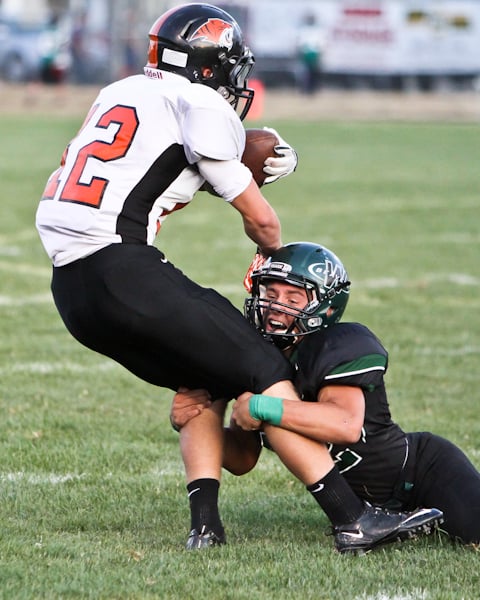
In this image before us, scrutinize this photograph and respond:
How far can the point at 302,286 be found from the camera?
386 centimetres

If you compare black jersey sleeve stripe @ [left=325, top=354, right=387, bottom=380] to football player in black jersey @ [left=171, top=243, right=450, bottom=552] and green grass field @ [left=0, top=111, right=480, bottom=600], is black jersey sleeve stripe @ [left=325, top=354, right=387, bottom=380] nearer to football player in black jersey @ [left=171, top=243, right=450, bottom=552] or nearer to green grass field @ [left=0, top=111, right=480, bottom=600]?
football player in black jersey @ [left=171, top=243, right=450, bottom=552]

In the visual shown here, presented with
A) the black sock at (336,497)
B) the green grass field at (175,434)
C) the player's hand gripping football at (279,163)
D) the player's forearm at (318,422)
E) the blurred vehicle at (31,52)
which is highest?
the player's hand gripping football at (279,163)

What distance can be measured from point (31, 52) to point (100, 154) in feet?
92.3

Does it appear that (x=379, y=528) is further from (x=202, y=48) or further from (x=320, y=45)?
(x=320, y=45)

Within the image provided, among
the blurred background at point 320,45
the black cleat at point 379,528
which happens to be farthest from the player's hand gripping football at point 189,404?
the blurred background at point 320,45

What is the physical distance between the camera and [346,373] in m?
3.69

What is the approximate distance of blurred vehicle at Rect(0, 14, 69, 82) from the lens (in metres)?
30.4

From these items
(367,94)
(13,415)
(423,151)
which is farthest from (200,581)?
(367,94)

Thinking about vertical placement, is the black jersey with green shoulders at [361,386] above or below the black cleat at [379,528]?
above

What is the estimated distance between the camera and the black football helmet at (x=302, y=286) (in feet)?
12.7

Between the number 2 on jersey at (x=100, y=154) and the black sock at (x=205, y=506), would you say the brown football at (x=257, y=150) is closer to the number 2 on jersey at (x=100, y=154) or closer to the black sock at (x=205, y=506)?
the number 2 on jersey at (x=100, y=154)

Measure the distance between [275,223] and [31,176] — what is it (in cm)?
1189

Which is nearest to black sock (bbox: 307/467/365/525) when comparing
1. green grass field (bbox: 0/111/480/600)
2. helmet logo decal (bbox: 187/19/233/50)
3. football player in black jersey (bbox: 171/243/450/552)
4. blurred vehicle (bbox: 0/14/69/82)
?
football player in black jersey (bbox: 171/243/450/552)

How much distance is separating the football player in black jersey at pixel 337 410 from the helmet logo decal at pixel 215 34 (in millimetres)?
685
